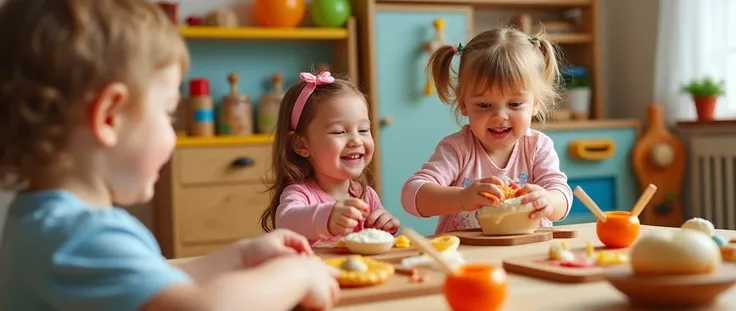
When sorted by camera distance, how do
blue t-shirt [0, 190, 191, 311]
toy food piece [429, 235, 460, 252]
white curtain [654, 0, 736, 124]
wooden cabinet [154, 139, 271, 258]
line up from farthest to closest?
1. white curtain [654, 0, 736, 124]
2. wooden cabinet [154, 139, 271, 258]
3. toy food piece [429, 235, 460, 252]
4. blue t-shirt [0, 190, 191, 311]

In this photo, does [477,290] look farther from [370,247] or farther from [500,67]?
[500,67]

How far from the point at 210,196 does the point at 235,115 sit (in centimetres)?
36

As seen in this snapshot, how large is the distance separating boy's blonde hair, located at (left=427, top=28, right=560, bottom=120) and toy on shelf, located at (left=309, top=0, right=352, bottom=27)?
1.72 meters

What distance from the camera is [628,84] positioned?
4051 mm

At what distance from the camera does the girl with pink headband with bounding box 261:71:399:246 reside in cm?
157

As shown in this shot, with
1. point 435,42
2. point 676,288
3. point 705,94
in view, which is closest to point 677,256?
point 676,288

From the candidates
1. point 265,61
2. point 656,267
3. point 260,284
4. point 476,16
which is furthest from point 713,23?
point 260,284

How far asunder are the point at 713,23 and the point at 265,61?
193 cm

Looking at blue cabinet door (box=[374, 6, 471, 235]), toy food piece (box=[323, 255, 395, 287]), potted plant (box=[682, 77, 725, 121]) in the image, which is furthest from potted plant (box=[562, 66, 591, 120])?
toy food piece (box=[323, 255, 395, 287])

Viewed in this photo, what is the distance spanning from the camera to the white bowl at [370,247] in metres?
1.13

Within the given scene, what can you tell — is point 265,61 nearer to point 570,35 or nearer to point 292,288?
A: point 570,35

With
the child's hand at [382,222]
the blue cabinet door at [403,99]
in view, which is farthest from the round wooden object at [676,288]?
the blue cabinet door at [403,99]

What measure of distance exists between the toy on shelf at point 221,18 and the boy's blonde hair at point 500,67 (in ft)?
5.71

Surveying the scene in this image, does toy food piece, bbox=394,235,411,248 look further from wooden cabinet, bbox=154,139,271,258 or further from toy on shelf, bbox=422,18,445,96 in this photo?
toy on shelf, bbox=422,18,445,96
